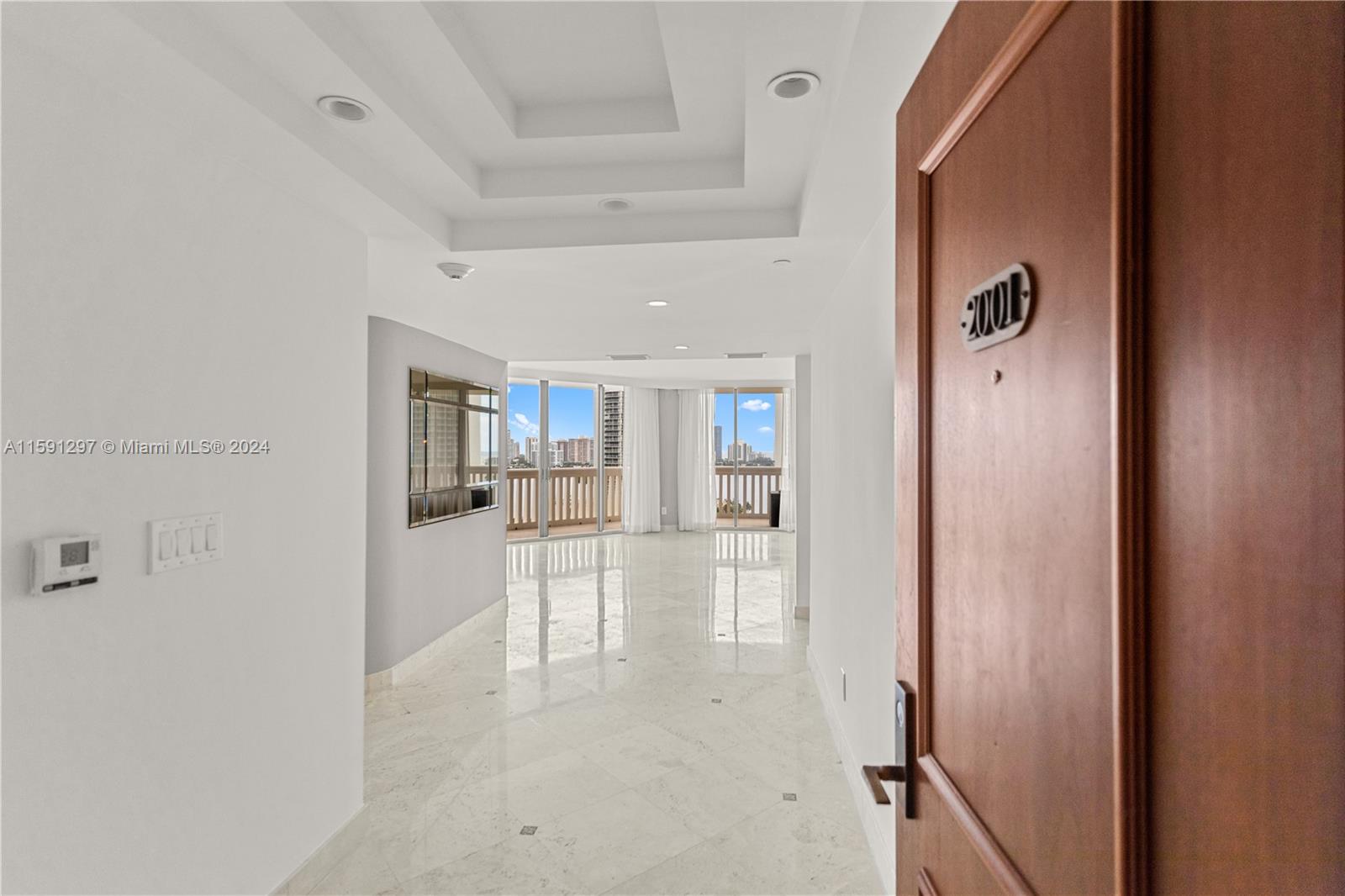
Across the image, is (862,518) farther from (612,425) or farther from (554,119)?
(612,425)

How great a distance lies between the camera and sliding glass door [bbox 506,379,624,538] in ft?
32.1

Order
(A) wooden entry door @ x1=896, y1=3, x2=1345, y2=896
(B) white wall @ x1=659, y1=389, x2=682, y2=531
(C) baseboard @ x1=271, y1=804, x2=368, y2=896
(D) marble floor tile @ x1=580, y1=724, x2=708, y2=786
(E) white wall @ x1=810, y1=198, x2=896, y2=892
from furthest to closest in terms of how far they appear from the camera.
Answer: (B) white wall @ x1=659, y1=389, x2=682, y2=531
(D) marble floor tile @ x1=580, y1=724, x2=708, y2=786
(E) white wall @ x1=810, y1=198, x2=896, y2=892
(C) baseboard @ x1=271, y1=804, x2=368, y2=896
(A) wooden entry door @ x1=896, y1=3, x2=1345, y2=896

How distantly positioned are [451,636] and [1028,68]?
488 centimetres

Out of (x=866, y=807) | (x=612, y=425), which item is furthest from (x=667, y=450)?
(x=866, y=807)

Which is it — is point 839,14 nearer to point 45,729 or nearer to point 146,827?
point 45,729

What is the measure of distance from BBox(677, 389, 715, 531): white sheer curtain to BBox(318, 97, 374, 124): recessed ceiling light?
8970 mm

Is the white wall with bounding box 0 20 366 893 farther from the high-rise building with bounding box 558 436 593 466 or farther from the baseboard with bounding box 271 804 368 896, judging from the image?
the high-rise building with bounding box 558 436 593 466

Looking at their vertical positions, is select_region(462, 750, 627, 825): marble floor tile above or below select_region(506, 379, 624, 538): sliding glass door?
below

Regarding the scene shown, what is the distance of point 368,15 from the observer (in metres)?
1.49

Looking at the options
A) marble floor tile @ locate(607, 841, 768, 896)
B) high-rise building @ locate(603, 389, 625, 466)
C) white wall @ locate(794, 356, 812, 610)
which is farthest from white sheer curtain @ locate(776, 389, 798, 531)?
marble floor tile @ locate(607, 841, 768, 896)

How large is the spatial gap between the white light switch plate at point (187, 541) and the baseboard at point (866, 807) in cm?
177

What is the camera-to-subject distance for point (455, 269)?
2.78 m

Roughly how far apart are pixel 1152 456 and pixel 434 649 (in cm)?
468

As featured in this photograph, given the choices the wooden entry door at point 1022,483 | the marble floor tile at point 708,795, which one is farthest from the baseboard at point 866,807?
the wooden entry door at point 1022,483
